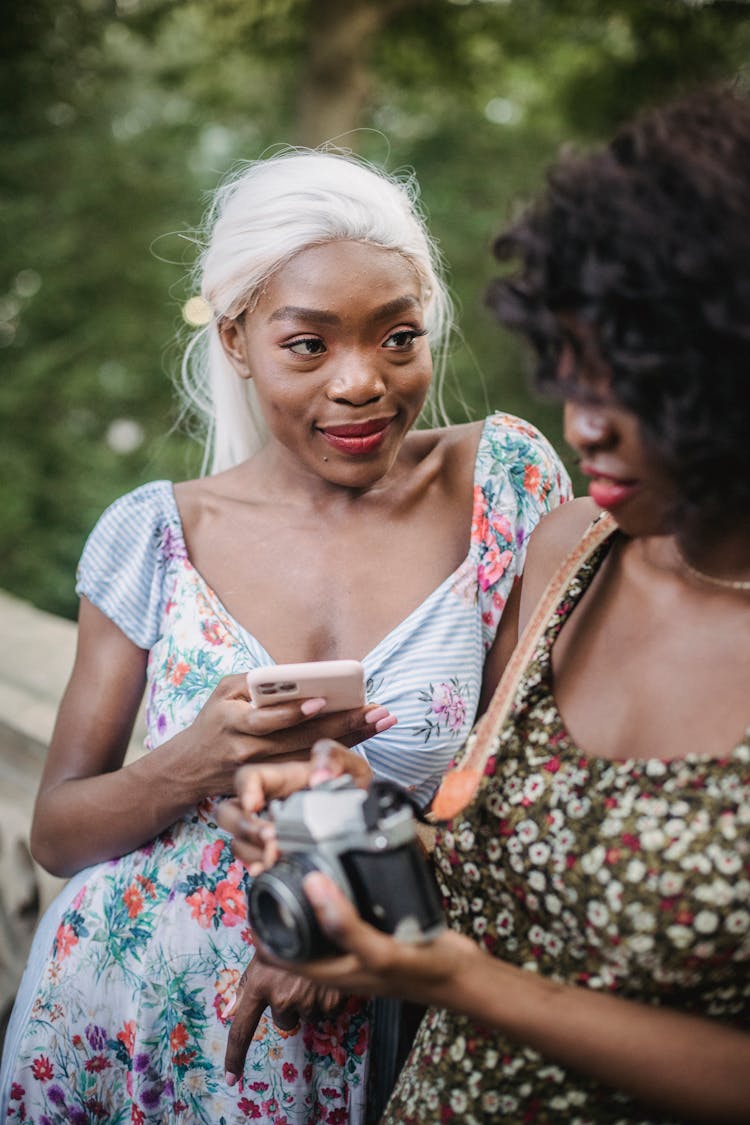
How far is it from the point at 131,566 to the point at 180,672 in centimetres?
27

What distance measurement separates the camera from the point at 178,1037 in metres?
1.99

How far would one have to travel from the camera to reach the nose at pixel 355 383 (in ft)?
6.66

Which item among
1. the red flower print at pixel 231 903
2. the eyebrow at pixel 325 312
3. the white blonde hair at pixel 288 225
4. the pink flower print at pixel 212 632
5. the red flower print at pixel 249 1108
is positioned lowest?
the red flower print at pixel 249 1108

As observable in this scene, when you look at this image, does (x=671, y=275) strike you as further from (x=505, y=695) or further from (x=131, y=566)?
(x=131, y=566)

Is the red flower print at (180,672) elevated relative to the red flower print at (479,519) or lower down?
lower down

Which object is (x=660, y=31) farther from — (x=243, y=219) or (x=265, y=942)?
(x=265, y=942)

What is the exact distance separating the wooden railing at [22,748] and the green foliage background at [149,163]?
2.79 m

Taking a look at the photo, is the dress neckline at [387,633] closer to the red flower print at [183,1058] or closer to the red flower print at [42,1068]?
the red flower print at [183,1058]

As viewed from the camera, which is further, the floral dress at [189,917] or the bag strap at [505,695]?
the floral dress at [189,917]

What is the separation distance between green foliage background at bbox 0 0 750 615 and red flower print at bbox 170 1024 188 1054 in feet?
16.8

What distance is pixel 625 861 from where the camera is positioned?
1337mm

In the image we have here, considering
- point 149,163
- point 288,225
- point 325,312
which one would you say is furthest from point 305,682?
point 149,163

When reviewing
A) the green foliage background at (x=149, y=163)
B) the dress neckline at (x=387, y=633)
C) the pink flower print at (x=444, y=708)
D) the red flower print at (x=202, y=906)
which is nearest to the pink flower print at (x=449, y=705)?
the pink flower print at (x=444, y=708)

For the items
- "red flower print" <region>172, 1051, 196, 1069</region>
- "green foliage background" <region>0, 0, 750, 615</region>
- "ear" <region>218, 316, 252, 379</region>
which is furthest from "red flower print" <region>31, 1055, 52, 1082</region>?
"green foliage background" <region>0, 0, 750, 615</region>
